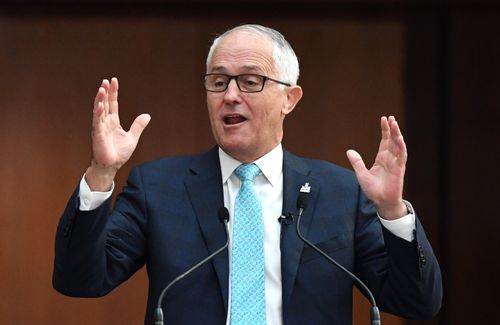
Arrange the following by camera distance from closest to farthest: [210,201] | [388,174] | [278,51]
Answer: [388,174] < [210,201] < [278,51]

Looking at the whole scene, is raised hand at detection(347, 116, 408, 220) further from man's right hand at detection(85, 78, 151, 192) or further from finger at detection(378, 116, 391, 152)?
man's right hand at detection(85, 78, 151, 192)

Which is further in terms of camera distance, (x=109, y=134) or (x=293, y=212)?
(x=293, y=212)

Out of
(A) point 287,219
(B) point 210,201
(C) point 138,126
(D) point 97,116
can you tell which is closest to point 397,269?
(A) point 287,219

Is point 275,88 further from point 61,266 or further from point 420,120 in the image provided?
point 420,120

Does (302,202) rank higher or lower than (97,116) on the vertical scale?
lower

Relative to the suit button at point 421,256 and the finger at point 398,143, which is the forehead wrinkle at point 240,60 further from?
the suit button at point 421,256

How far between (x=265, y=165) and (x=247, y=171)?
0.06m

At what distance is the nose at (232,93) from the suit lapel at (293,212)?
250 millimetres

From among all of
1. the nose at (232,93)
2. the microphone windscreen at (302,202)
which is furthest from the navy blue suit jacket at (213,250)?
the nose at (232,93)

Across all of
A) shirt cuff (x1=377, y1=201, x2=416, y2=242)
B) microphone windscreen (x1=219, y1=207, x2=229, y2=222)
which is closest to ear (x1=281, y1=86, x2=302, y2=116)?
microphone windscreen (x1=219, y1=207, x2=229, y2=222)

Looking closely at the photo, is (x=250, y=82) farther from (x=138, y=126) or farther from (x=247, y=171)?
(x=138, y=126)

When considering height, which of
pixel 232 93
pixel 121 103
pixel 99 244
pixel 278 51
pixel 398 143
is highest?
pixel 278 51

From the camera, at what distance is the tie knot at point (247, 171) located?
3176mm

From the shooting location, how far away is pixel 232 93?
3.12m
